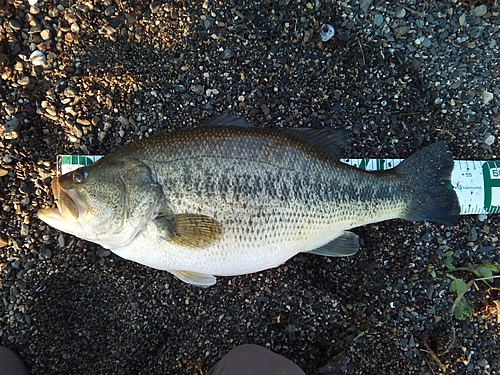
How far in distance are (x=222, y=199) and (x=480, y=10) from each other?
8.09ft

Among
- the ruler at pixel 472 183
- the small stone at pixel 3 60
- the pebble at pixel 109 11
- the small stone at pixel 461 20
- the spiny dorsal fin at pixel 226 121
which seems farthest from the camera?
the small stone at pixel 461 20

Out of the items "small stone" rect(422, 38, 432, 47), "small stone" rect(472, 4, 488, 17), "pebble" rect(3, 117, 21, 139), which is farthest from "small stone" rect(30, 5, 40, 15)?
"small stone" rect(472, 4, 488, 17)

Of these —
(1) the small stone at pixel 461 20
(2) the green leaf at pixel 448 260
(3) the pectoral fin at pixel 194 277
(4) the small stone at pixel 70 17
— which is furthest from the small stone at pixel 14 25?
(2) the green leaf at pixel 448 260

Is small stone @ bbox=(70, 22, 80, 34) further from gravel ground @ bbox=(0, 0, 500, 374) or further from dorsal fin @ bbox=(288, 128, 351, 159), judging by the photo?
dorsal fin @ bbox=(288, 128, 351, 159)

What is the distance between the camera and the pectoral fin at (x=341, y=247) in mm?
2408

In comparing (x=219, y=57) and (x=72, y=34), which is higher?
(x=72, y=34)

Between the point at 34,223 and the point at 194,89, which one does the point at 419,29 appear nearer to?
the point at 194,89

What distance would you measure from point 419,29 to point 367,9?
1.39ft

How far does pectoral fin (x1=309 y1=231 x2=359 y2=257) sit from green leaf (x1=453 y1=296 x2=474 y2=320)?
99 cm

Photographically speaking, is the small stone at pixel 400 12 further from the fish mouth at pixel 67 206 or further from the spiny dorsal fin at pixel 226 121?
the fish mouth at pixel 67 206

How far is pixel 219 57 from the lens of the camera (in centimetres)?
273

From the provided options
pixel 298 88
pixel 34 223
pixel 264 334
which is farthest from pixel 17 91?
pixel 264 334

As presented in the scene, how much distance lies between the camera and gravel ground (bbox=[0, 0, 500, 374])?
8.51 feet

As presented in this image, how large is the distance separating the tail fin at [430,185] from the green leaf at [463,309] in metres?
0.65
